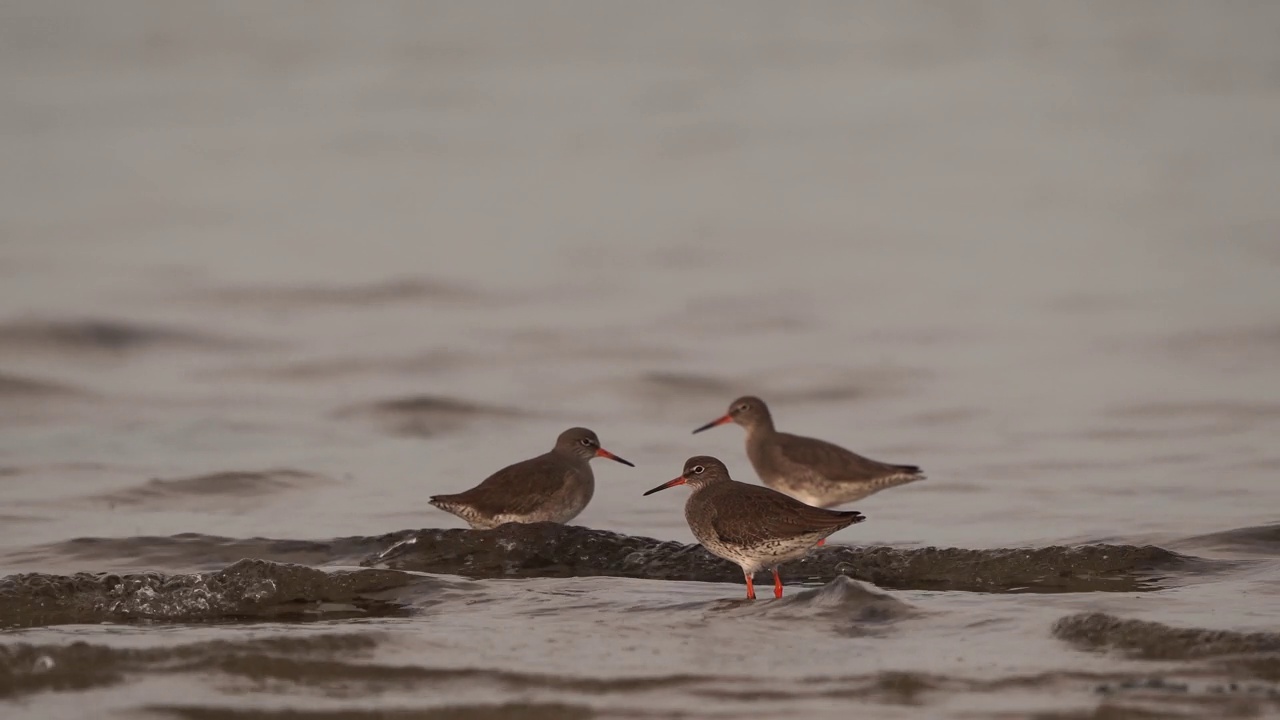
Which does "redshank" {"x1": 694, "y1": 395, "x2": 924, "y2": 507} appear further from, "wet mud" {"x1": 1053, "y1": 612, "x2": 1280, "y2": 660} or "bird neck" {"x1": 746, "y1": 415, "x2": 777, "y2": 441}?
"wet mud" {"x1": 1053, "y1": 612, "x2": 1280, "y2": 660}

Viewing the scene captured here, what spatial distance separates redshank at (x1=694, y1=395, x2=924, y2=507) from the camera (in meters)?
13.3

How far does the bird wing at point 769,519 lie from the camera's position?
9836 millimetres

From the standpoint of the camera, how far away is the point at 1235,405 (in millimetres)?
16344

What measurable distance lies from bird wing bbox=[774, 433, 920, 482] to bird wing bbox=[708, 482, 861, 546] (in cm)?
308

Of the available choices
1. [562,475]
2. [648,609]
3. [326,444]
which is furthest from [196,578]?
[326,444]

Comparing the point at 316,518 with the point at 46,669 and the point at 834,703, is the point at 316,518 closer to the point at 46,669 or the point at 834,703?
the point at 46,669

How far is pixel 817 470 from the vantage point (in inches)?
536

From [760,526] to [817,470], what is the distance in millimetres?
3802

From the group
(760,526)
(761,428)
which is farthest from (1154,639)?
(761,428)

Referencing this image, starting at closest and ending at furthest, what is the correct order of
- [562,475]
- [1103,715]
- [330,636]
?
[1103,715] → [330,636] → [562,475]

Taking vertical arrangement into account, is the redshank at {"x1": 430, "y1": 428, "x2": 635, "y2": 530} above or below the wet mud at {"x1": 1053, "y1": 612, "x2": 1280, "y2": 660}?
above

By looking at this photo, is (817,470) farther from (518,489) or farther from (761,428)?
(518,489)

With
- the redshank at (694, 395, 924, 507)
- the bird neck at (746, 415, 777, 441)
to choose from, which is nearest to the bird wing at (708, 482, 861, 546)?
the redshank at (694, 395, 924, 507)

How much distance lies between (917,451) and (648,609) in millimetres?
6947
